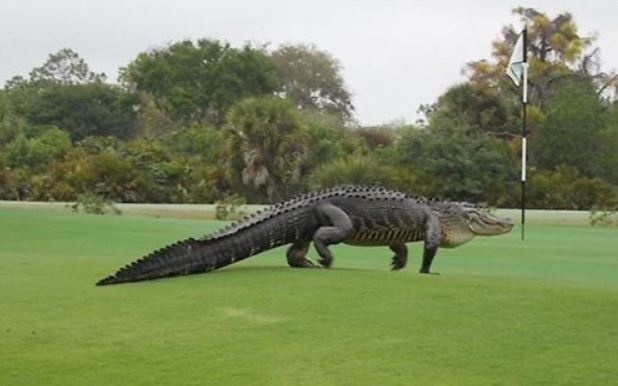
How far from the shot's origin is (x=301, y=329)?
6.93 meters

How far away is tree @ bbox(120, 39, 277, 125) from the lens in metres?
63.8

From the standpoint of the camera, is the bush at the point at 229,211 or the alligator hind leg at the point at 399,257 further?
Answer: the bush at the point at 229,211

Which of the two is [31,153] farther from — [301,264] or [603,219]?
[301,264]

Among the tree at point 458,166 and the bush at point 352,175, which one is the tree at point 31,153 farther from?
the tree at point 458,166

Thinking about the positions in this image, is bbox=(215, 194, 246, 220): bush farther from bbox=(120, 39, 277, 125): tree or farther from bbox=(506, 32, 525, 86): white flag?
bbox=(120, 39, 277, 125): tree

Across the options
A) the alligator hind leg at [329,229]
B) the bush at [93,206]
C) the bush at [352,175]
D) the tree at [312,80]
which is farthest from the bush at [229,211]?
the tree at [312,80]

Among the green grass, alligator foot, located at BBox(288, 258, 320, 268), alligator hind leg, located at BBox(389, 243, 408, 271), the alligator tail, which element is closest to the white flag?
alligator hind leg, located at BBox(389, 243, 408, 271)

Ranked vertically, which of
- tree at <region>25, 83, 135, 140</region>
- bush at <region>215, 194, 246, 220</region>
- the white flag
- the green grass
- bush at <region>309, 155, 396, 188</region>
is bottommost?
the green grass

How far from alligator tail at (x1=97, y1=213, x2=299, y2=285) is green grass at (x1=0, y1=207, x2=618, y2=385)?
17 cm

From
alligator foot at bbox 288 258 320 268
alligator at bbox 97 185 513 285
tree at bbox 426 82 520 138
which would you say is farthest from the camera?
tree at bbox 426 82 520 138

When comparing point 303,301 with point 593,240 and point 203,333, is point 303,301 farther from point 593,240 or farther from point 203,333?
point 593,240

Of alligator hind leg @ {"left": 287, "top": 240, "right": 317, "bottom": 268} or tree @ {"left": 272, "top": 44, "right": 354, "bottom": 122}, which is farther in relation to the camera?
tree @ {"left": 272, "top": 44, "right": 354, "bottom": 122}

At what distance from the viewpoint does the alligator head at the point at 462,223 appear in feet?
33.8

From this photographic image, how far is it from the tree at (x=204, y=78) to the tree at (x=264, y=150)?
2467 cm
